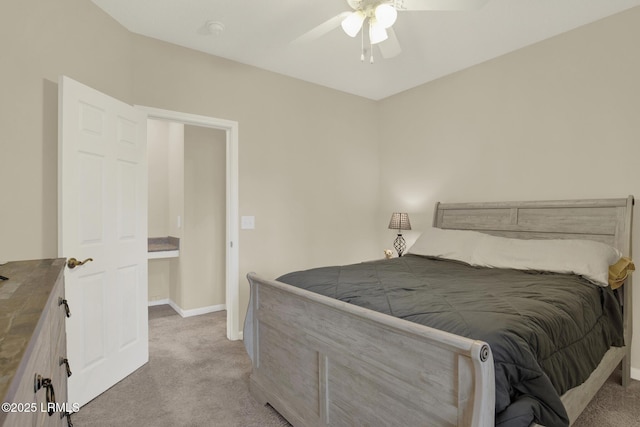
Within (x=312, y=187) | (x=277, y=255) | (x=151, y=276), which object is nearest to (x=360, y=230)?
(x=312, y=187)

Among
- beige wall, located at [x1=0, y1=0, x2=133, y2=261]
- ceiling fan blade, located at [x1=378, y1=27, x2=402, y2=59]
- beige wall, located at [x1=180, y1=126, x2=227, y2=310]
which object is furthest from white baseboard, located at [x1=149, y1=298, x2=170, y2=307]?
ceiling fan blade, located at [x1=378, y1=27, x2=402, y2=59]

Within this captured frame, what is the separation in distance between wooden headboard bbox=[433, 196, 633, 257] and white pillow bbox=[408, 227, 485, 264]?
0.27 meters

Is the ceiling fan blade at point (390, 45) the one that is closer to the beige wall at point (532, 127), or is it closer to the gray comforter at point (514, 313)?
the beige wall at point (532, 127)

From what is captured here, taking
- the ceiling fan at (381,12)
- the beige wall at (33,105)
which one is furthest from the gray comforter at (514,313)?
the beige wall at (33,105)

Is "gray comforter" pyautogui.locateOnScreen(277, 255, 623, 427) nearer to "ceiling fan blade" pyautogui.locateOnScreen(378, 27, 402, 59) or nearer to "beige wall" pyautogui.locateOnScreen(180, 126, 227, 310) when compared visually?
"ceiling fan blade" pyautogui.locateOnScreen(378, 27, 402, 59)

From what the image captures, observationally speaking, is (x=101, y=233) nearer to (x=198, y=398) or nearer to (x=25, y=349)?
(x=198, y=398)

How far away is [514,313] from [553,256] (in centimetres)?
129

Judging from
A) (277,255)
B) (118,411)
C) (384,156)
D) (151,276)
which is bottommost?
(118,411)

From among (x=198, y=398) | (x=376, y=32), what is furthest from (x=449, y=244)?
(x=198, y=398)

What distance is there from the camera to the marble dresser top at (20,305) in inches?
22.3

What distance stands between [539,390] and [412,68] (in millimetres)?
3151

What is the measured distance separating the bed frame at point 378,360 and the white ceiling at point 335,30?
145 centimetres

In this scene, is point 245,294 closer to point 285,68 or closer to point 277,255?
point 277,255

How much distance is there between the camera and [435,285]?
1984 mm
